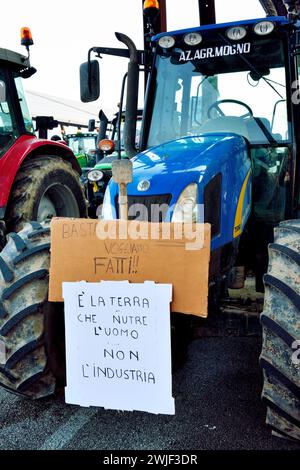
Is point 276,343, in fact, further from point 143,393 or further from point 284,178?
point 284,178

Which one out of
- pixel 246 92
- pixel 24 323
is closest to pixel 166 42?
pixel 246 92

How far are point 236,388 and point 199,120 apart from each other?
66.9 inches

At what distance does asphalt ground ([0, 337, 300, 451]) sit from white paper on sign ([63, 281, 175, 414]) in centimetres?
37

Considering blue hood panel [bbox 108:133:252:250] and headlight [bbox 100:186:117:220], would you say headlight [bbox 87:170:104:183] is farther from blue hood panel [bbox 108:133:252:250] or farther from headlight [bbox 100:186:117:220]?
headlight [bbox 100:186:117:220]

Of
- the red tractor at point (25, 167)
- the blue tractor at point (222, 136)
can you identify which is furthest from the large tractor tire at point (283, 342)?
the red tractor at point (25, 167)

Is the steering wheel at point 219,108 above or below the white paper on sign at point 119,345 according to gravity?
above

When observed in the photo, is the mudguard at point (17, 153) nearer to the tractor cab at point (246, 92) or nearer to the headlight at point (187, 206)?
the tractor cab at point (246, 92)

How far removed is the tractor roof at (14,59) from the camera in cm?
425

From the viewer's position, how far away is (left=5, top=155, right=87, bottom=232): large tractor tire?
3943 mm

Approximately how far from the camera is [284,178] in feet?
9.52

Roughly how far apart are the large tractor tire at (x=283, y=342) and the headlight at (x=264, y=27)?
149 cm
